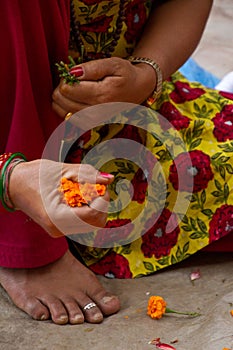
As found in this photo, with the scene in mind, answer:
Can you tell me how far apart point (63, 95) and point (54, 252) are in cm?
29

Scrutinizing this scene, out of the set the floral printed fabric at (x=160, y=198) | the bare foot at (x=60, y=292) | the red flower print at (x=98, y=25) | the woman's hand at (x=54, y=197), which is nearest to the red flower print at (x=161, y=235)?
the floral printed fabric at (x=160, y=198)

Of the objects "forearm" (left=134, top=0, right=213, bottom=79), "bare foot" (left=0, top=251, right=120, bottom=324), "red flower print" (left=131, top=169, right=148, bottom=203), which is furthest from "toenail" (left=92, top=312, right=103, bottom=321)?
"forearm" (left=134, top=0, right=213, bottom=79)

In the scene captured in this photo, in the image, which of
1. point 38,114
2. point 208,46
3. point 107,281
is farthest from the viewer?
point 208,46

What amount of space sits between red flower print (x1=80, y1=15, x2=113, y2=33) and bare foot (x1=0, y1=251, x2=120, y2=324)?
0.43 meters

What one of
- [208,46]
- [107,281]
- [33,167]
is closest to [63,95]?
[33,167]

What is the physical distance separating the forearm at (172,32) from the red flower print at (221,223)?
0.95 feet

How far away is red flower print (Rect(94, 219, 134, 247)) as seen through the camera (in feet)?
5.10

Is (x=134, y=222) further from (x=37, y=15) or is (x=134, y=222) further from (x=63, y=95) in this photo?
(x=37, y=15)

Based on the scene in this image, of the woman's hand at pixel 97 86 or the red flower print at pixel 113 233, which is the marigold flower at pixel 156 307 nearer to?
the red flower print at pixel 113 233

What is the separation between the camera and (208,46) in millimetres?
2955

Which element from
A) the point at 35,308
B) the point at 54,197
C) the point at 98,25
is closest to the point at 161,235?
the point at 35,308

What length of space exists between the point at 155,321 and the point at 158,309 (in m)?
0.02

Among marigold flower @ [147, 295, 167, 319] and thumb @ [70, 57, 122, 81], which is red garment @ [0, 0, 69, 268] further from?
marigold flower @ [147, 295, 167, 319]

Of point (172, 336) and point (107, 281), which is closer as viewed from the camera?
point (172, 336)
